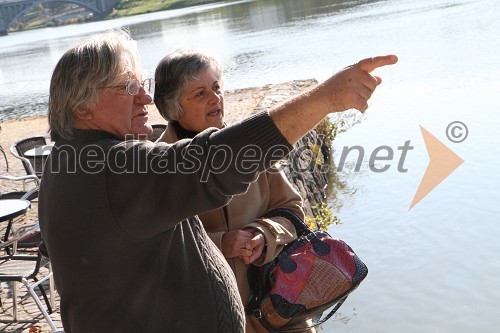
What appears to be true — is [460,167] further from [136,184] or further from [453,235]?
[136,184]

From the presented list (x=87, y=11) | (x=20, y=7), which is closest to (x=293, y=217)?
(x=20, y=7)

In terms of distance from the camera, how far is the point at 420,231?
27.0ft

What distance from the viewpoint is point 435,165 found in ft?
35.7

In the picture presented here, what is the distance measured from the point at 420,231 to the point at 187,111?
5.51 meters

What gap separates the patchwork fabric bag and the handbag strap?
0.09 meters

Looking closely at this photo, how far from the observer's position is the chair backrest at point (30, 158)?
7.82 metres

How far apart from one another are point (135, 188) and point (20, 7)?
295 ft

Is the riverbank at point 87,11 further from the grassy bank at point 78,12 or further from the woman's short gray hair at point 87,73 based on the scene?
the woman's short gray hair at point 87,73

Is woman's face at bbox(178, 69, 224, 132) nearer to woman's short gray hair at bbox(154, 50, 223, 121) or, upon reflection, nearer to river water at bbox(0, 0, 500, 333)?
woman's short gray hair at bbox(154, 50, 223, 121)

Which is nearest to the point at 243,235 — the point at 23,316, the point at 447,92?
the point at 23,316

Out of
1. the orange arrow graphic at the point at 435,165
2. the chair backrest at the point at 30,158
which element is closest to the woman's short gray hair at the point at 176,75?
the chair backrest at the point at 30,158

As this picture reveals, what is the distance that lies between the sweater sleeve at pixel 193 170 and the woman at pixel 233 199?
1052mm

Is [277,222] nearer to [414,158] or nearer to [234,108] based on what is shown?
[414,158]

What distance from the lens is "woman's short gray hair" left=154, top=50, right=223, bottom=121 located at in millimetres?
3156
